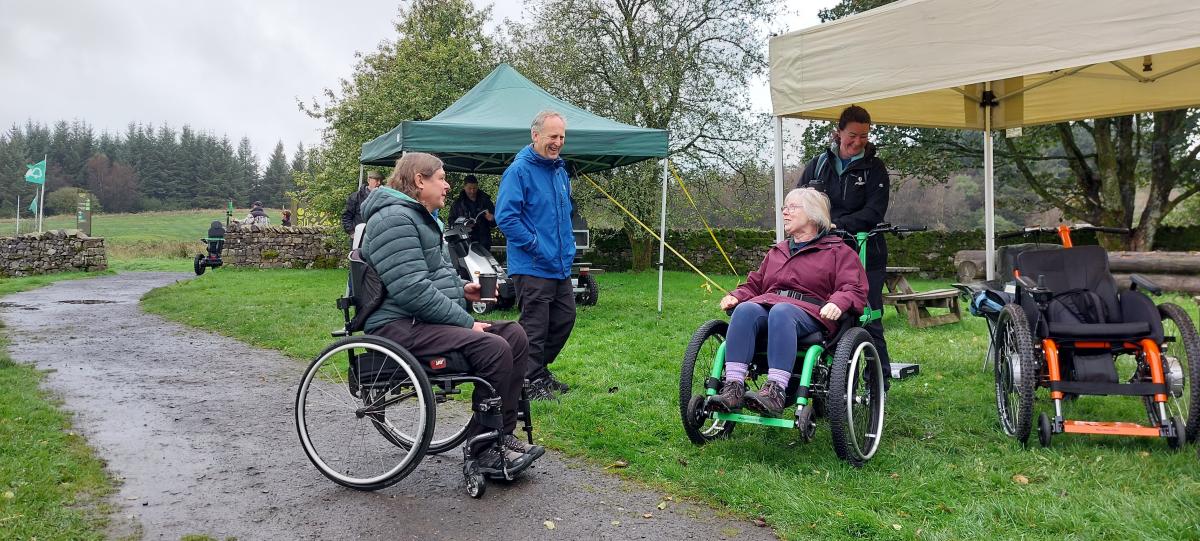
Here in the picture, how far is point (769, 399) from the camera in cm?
350

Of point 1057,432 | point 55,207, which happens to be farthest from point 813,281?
point 55,207

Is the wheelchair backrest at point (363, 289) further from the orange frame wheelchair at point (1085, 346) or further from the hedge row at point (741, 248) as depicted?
the hedge row at point (741, 248)

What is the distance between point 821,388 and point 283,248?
62.3 ft

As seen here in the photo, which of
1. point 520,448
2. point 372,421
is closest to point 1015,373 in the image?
point 520,448

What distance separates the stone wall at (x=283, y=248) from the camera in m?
20.2

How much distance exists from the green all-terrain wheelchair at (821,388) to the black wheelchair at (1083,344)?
68 centimetres

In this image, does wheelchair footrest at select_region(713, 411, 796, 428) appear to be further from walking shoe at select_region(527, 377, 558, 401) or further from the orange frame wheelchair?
walking shoe at select_region(527, 377, 558, 401)

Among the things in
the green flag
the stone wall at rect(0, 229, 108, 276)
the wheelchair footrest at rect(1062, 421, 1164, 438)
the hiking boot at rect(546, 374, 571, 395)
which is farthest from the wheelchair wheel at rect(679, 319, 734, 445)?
the green flag

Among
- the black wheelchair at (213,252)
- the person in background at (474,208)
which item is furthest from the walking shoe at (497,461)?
the black wheelchair at (213,252)

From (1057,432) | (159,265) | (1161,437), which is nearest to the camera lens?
(1057,432)

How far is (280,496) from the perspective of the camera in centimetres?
337

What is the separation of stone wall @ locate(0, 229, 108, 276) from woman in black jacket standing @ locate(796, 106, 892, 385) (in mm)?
20272

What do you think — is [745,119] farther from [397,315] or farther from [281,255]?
[397,315]

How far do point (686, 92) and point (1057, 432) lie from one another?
628 inches
